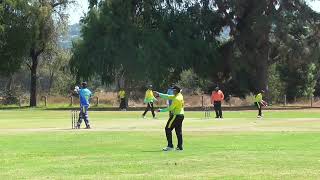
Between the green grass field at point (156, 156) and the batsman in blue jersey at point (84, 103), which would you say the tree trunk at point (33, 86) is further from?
the green grass field at point (156, 156)

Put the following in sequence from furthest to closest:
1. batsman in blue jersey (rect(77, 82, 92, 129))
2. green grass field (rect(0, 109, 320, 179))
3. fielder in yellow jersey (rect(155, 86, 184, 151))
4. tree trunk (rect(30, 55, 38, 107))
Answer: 1. tree trunk (rect(30, 55, 38, 107))
2. batsman in blue jersey (rect(77, 82, 92, 129))
3. fielder in yellow jersey (rect(155, 86, 184, 151))
4. green grass field (rect(0, 109, 320, 179))

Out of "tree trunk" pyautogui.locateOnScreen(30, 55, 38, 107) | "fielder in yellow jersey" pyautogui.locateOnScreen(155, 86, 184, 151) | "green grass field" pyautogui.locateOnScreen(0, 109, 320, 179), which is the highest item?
"tree trunk" pyautogui.locateOnScreen(30, 55, 38, 107)

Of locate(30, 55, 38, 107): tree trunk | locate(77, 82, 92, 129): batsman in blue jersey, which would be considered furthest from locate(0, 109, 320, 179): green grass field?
locate(30, 55, 38, 107): tree trunk

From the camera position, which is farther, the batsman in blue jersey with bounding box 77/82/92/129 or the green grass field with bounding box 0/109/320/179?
the batsman in blue jersey with bounding box 77/82/92/129

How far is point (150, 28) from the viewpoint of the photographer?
68.8 m

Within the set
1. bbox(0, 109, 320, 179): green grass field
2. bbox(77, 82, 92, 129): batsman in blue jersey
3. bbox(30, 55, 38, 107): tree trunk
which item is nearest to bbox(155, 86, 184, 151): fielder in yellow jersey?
bbox(0, 109, 320, 179): green grass field

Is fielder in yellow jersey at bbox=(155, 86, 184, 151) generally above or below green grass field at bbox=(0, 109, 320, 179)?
above

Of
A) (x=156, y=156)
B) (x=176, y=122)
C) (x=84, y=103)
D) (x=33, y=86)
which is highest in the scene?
(x=33, y=86)

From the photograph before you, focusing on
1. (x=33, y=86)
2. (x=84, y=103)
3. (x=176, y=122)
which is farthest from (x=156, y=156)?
(x=33, y=86)

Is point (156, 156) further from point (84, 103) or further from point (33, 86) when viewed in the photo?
point (33, 86)

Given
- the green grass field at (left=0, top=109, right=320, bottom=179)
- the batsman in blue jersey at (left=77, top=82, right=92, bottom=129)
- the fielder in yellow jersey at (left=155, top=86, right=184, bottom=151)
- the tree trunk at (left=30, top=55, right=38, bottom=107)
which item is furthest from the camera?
the tree trunk at (left=30, top=55, right=38, bottom=107)

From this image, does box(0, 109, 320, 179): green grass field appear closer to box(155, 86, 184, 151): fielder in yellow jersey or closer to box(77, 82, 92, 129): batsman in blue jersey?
box(155, 86, 184, 151): fielder in yellow jersey

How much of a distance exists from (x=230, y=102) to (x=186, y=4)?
490 inches

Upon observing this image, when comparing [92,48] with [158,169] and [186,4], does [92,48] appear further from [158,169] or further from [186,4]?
[158,169]
